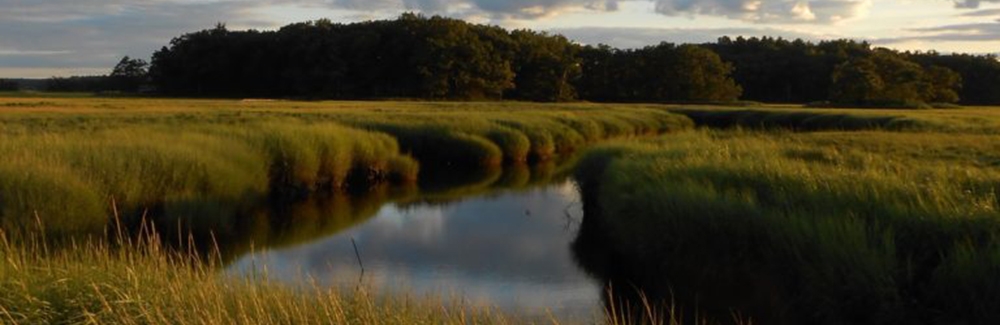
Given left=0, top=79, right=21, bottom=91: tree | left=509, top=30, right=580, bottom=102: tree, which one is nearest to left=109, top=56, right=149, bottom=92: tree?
left=0, top=79, right=21, bottom=91: tree

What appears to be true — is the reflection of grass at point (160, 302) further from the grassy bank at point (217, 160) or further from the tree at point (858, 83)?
the tree at point (858, 83)

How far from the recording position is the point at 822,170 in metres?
11.6

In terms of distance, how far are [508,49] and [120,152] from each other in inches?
2372

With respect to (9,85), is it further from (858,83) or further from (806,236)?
(806,236)

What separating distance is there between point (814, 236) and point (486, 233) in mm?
7437

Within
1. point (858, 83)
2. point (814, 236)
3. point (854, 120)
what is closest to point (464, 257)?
point (814, 236)

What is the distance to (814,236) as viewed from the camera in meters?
8.03

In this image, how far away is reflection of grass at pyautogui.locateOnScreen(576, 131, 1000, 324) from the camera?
716cm

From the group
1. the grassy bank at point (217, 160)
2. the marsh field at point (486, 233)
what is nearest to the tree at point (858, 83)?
the grassy bank at point (217, 160)

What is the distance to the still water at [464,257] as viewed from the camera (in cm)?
985

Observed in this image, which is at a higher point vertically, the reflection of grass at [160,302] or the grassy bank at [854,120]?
the reflection of grass at [160,302]

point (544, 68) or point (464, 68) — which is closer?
point (464, 68)

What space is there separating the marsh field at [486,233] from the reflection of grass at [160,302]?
2cm

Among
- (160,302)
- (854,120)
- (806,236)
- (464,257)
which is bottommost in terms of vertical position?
(854,120)
